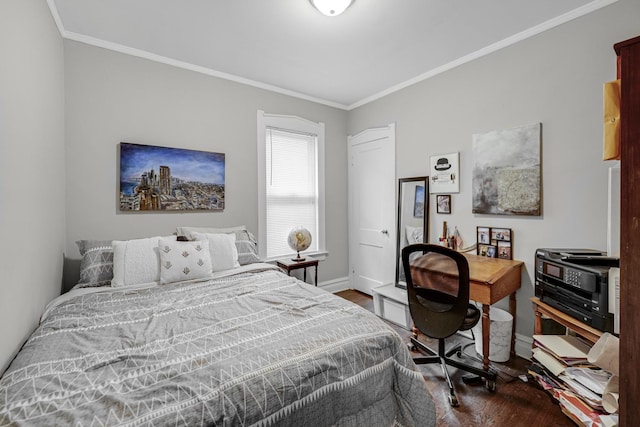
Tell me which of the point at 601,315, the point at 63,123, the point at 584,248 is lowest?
the point at 601,315

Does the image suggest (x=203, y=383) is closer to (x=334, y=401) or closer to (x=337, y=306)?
(x=334, y=401)

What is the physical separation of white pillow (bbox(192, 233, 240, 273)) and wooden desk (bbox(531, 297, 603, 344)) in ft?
7.91

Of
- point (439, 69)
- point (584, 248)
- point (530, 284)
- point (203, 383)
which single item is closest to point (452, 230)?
point (530, 284)

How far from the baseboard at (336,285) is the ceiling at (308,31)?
8.77 feet

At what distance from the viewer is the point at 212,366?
3.64 ft

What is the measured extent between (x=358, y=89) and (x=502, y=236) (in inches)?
92.8

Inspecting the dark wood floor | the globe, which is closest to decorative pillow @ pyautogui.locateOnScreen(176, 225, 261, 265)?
the globe

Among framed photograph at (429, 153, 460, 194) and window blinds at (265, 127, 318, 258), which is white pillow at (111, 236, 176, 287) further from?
framed photograph at (429, 153, 460, 194)

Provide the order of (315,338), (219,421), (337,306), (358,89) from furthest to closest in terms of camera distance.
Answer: (358,89) < (337,306) < (315,338) < (219,421)

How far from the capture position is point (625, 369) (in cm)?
113

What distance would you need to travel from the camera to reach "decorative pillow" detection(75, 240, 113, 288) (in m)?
2.11

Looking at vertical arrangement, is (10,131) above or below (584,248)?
above

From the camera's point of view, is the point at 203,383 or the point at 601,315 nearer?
the point at 203,383

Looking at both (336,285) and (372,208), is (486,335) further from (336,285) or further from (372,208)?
(336,285)
